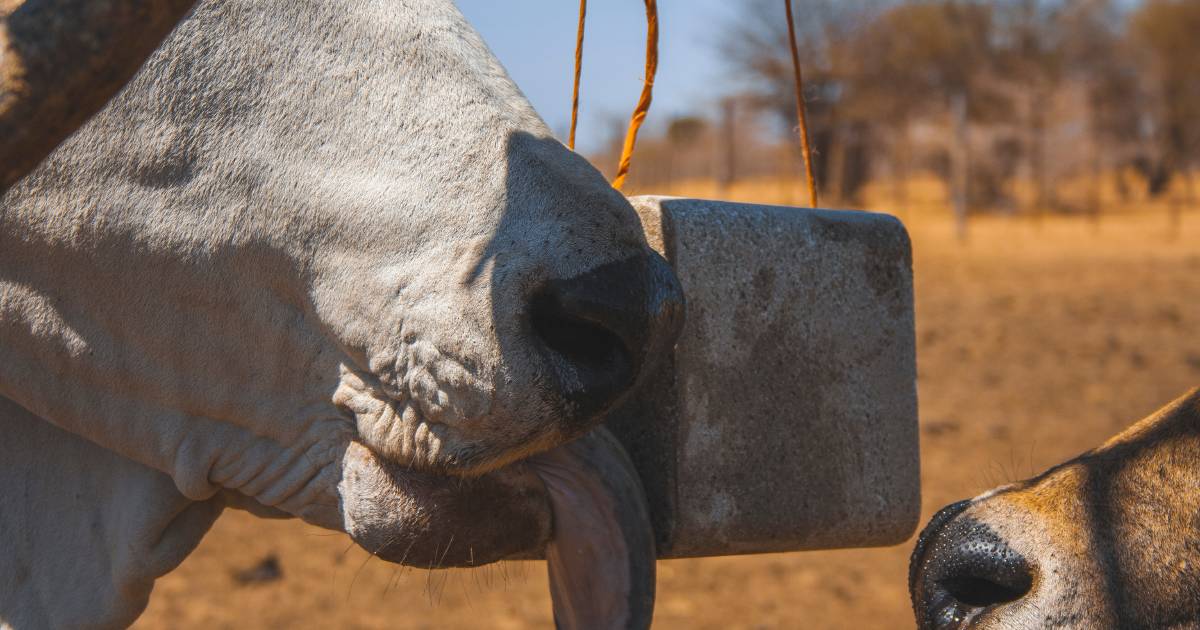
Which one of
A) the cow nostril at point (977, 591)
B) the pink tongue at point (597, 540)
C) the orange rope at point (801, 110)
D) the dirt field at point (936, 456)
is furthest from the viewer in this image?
the dirt field at point (936, 456)

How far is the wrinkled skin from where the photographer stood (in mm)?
1715

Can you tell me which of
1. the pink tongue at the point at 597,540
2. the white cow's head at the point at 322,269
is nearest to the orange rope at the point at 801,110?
the white cow's head at the point at 322,269

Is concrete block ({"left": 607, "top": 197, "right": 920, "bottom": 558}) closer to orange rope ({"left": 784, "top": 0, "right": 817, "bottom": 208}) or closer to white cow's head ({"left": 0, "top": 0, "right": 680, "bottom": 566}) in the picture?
orange rope ({"left": 784, "top": 0, "right": 817, "bottom": 208})

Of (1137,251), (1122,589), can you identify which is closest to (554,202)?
(1122,589)

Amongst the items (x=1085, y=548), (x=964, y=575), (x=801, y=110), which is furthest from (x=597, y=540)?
(x=801, y=110)

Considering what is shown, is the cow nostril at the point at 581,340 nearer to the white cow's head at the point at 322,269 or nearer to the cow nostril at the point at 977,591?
the white cow's head at the point at 322,269

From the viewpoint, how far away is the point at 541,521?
1910 millimetres

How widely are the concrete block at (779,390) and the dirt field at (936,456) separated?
373 mm

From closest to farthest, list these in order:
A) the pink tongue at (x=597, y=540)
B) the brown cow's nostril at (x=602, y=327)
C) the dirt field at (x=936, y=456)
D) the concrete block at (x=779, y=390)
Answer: the brown cow's nostril at (x=602, y=327), the pink tongue at (x=597, y=540), the concrete block at (x=779, y=390), the dirt field at (x=936, y=456)

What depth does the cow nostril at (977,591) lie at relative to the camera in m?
1.79

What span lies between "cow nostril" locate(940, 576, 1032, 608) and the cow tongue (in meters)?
0.45

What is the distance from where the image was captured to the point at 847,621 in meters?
5.09

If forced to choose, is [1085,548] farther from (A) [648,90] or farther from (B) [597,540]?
(A) [648,90]

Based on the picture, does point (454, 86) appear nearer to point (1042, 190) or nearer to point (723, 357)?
point (723, 357)
